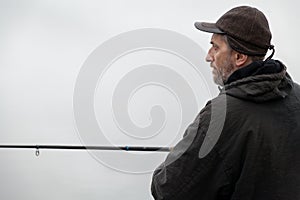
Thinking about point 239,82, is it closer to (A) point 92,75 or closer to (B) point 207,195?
(B) point 207,195

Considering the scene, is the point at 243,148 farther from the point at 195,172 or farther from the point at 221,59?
the point at 221,59

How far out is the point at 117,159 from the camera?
10.8ft

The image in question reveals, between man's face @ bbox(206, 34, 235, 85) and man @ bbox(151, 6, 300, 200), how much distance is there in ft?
0.50

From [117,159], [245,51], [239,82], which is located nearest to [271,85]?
[239,82]

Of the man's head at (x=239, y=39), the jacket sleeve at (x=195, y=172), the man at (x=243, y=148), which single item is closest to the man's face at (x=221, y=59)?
the man's head at (x=239, y=39)

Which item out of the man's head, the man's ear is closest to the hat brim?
the man's head

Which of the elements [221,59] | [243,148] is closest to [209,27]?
[221,59]

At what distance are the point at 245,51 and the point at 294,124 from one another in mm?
392

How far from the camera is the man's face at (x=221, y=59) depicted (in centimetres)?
182

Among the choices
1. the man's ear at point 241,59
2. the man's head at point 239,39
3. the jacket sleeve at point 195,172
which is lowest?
the jacket sleeve at point 195,172

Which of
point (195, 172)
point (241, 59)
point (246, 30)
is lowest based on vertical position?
point (195, 172)

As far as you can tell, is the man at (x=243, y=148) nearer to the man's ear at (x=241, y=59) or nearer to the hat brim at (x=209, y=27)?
the man's ear at (x=241, y=59)

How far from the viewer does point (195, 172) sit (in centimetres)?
157

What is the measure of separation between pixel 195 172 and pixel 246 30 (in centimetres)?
70
